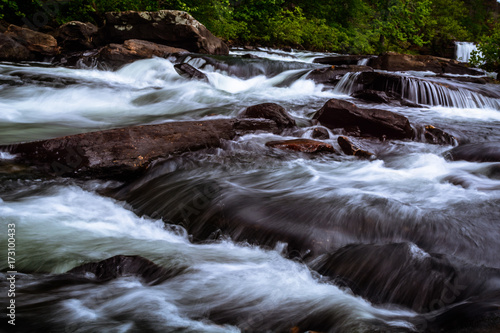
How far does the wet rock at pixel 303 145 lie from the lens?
527 centimetres

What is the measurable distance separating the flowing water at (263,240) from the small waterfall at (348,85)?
3.68 metres

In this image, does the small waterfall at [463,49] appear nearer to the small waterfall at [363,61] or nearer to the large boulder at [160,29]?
the small waterfall at [363,61]

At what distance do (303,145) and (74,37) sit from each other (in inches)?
420

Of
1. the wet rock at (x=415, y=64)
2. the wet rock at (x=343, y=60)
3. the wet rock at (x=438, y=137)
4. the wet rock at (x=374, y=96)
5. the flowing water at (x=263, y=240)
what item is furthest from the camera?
the wet rock at (x=343, y=60)

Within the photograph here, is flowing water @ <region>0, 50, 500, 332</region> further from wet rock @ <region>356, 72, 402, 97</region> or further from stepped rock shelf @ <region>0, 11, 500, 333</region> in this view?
wet rock @ <region>356, 72, 402, 97</region>

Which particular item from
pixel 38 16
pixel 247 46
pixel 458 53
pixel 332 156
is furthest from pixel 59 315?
pixel 458 53

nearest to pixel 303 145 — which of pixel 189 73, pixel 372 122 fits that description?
pixel 372 122

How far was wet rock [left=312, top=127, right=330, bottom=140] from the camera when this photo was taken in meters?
5.93

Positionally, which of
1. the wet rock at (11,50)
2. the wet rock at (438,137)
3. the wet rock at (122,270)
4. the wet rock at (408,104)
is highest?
the wet rock at (11,50)

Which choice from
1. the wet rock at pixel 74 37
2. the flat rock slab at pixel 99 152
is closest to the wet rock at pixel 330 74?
the flat rock slab at pixel 99 152

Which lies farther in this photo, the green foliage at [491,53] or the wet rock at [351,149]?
the green foliage at [491,53]

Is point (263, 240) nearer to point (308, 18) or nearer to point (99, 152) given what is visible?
point (99, 152)

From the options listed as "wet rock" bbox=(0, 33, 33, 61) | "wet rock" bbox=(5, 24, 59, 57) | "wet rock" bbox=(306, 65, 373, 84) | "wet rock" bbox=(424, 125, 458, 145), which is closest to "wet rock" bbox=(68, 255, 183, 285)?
"wet rock" bbox=(424, 125, 458, 145)

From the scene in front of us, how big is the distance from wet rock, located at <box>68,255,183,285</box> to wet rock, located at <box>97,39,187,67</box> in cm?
935
